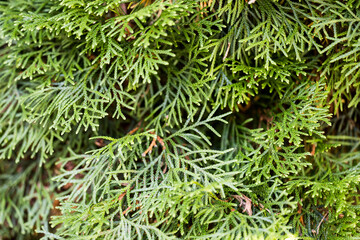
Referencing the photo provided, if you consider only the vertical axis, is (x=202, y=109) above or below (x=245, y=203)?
above

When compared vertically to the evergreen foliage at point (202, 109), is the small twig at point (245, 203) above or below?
below

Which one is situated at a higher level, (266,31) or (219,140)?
(266,31)

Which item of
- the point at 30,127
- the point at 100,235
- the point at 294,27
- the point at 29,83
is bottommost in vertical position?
the point at 100,235

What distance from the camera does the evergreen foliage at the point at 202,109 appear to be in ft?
3.25

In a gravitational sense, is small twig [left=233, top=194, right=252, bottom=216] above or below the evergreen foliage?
below

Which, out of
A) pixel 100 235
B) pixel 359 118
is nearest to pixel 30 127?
pixel 100 235

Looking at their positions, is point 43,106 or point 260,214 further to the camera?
point 43,106

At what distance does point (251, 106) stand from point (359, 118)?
49cm

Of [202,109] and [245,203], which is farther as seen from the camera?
[202,109]

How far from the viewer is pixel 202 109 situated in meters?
1.13

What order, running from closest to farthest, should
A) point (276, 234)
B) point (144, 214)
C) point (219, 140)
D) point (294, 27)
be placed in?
1. point (276, 234)
2. point (144, 214)
3. point (294, 27)
4. point (219, 140)

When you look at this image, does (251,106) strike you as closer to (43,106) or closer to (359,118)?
(359,118)

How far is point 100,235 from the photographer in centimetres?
101

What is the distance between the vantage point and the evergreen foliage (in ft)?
3.25
